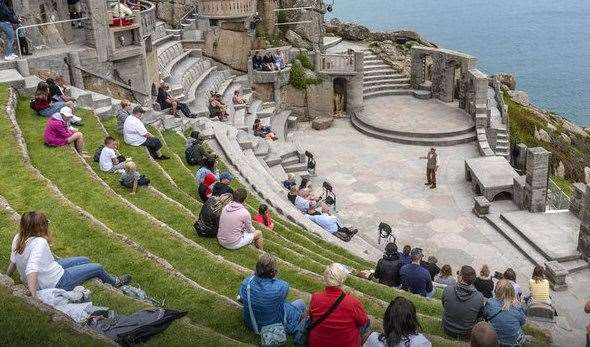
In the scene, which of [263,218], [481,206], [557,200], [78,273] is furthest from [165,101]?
[557,200]

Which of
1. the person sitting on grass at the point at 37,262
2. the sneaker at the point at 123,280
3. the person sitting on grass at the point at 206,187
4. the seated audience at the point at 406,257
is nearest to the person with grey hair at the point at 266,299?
the sneaker at the point at 123,280

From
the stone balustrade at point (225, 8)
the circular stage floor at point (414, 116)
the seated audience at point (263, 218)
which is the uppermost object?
the stone balustrade at point (225, 8)

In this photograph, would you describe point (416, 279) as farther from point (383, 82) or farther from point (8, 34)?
point (383, 82)

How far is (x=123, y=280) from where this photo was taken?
8.93 metres

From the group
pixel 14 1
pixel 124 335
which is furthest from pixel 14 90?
pixel 124 335

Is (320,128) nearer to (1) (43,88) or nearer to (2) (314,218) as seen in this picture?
(2) (314,218)

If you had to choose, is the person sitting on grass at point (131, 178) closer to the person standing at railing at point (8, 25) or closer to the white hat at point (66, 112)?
the white hat at point (66, 112)

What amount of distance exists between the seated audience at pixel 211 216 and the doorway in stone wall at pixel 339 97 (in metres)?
21.5

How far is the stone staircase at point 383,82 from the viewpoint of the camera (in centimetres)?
3347

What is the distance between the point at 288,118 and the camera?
30719 mm

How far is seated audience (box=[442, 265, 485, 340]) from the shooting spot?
9.04m

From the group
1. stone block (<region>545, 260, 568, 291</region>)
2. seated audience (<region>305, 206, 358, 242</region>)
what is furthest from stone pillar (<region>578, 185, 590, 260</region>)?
seated audience (<region>305, 206, 358, 242</region>)

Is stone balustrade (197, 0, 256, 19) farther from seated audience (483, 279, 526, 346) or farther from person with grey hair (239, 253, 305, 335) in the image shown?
person with grey hair (239, 253, 305, 335)

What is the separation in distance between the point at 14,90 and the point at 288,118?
52.0ft
